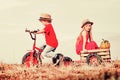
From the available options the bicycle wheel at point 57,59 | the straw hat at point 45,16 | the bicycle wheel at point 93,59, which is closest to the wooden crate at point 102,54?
the bicycle wheel at point 93,59

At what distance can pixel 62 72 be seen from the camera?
36.2 ft

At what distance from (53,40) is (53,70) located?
1.11 m

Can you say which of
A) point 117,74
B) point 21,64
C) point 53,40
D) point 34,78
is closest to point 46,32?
point 53,40

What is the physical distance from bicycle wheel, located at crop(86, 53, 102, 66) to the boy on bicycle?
1.04 m

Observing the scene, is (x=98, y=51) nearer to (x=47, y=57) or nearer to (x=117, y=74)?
(x=47, y=57)

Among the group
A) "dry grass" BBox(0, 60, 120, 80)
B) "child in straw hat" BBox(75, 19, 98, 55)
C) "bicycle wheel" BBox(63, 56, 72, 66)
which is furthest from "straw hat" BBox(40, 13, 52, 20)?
"dry grass" BBox(0, 60, 120, 80)

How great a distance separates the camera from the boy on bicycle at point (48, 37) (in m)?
12.1

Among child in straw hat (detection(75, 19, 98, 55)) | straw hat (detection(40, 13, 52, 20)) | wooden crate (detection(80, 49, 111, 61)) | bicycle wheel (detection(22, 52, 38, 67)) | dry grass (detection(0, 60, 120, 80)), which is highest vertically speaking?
straw hat (detection(40, 13, 52, 20))

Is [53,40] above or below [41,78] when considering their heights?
above

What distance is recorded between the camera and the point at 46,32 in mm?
12250

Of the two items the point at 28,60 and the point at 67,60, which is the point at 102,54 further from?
the point at 28,60

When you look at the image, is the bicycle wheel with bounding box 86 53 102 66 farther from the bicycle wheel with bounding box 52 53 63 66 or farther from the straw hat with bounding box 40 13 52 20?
the straw hat with bounding box 40 13 52 20

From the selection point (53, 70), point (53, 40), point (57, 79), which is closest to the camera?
point (57, 79)

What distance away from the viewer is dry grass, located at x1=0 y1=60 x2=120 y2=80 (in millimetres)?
10008
